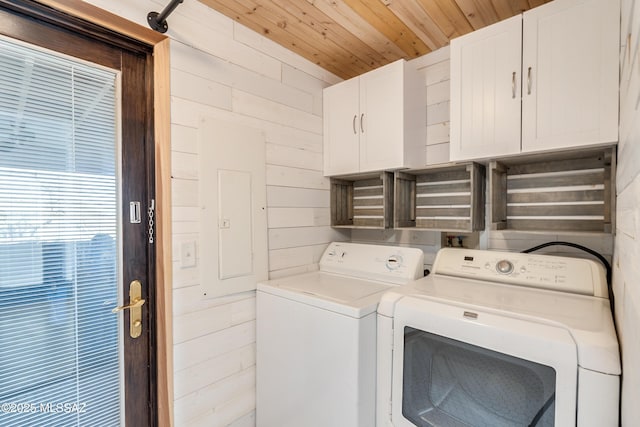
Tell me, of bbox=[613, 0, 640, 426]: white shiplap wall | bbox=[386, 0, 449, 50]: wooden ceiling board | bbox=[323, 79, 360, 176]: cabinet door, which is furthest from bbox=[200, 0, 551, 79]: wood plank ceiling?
bbox=[613, 0, 640, 426]: white shiplap wall

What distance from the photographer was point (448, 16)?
5.42ft

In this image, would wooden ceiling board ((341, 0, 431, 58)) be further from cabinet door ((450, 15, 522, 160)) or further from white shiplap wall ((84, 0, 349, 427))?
white shiplap wall ((84, 0, 349, 427))

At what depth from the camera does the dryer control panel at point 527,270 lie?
1.32 m

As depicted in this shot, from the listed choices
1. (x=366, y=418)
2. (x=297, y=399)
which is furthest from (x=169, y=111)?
(x=366, y=418)

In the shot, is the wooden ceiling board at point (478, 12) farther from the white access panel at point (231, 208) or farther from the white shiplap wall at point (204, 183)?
the white access panel at point (231, 208)

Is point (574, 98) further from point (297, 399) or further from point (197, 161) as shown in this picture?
point (297, 399)

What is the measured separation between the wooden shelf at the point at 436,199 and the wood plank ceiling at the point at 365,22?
2.64ft

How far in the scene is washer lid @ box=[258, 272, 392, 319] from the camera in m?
1.37

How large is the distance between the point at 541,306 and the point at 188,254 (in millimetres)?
1557

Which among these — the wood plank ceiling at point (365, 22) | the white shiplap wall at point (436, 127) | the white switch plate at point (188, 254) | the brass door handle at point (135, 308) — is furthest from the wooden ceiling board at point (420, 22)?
the brass door handle at point (135, 308)

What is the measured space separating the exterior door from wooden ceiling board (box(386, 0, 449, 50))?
1.28 meters

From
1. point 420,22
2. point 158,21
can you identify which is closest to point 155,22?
point 158,21

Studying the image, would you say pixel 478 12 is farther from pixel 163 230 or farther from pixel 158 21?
pixel 163 230

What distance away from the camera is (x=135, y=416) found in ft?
4.61
